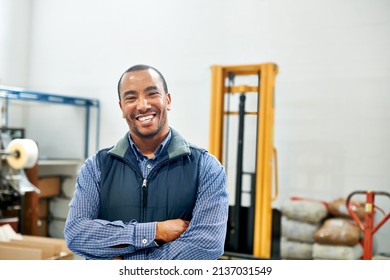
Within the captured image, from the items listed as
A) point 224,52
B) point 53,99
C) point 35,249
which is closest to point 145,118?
point 53,99

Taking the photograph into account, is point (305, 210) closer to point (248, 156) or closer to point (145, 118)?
point (248, 156)

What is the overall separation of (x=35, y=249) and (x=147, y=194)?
40.4 inches

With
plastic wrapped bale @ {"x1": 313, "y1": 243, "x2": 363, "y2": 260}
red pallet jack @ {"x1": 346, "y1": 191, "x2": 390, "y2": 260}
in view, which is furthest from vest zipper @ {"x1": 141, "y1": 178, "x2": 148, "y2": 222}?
plastic wrapped bale @ {"x1": 313, "y1": 243, "x2": 363, "y2": 260}

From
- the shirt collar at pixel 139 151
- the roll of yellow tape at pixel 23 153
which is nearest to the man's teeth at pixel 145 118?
the shirt collar at pixel 139 151

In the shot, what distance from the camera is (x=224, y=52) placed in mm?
2217

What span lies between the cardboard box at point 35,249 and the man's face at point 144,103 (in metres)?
1.00

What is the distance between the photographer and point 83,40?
202 cm

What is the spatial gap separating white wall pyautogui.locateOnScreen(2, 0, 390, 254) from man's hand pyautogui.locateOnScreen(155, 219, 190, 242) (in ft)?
1.37

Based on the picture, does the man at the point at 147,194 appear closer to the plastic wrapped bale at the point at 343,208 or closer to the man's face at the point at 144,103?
the man's face at the point at 144,103

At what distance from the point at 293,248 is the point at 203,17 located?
1.57 meters

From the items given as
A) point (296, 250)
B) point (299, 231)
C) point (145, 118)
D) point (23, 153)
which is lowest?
point (296, 250)

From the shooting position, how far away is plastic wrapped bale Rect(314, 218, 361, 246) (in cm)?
273

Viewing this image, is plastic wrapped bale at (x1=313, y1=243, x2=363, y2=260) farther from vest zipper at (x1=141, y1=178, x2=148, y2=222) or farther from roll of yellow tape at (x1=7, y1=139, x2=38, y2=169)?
roll of yellow tape at (x1=7, y1=139, x2=38, y2=169)
